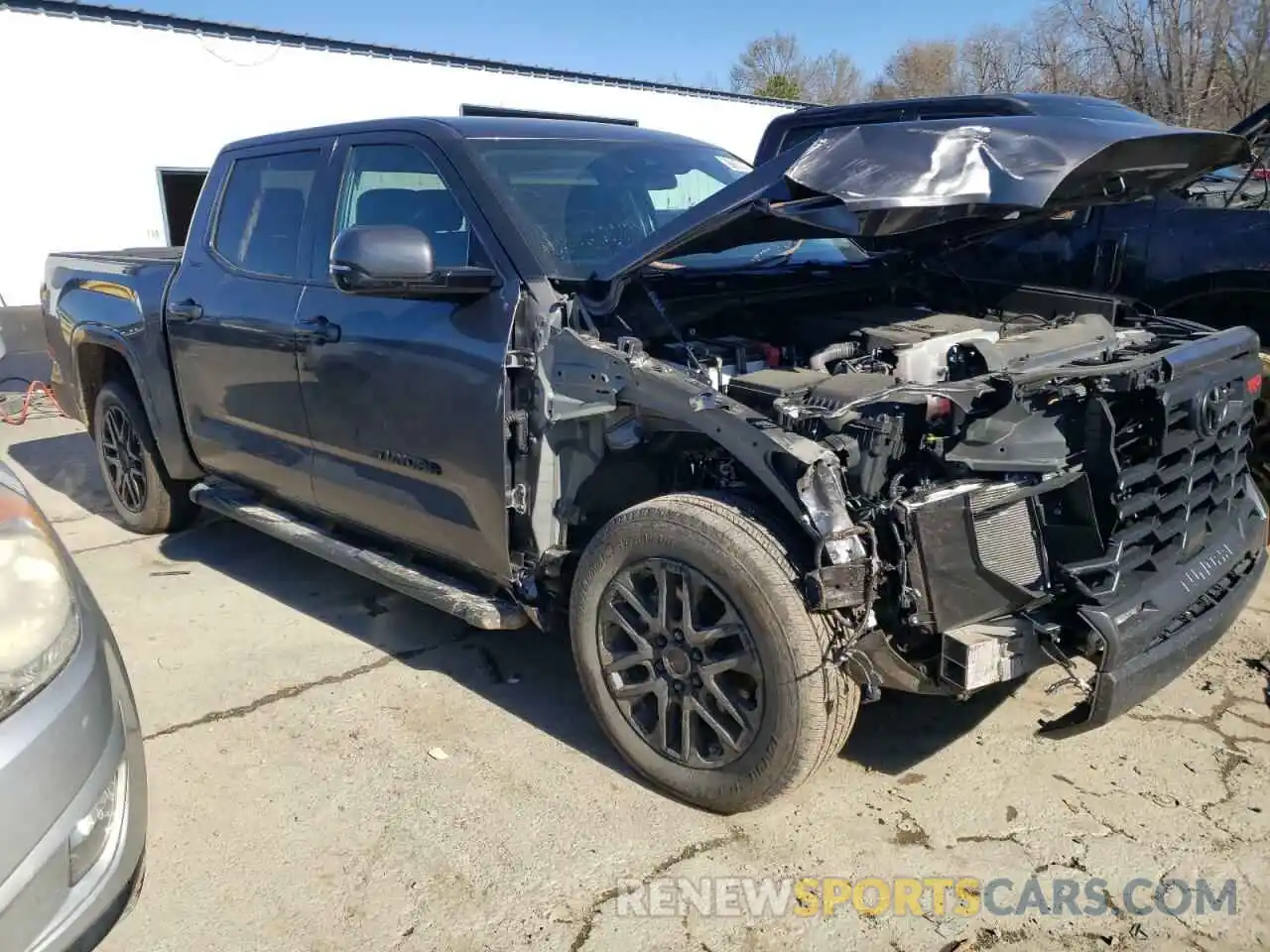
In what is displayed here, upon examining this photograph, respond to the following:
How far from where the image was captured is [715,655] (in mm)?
2873

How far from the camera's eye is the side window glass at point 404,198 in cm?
351

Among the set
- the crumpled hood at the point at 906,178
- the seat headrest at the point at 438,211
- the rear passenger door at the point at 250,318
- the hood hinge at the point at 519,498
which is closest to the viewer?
the crumpled hood at the point at 906,178

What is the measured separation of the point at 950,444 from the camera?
2.75 metres

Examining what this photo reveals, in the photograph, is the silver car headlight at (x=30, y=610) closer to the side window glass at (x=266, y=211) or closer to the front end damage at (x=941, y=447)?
the front end damage at (x=941, y=447)

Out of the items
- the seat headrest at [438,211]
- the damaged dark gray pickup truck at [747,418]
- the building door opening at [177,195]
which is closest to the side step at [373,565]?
the damaged dark gray pickup truck at [747,418]

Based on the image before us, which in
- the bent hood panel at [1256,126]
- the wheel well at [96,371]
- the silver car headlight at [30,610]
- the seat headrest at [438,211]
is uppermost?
the bent hood panel at [1256,126]

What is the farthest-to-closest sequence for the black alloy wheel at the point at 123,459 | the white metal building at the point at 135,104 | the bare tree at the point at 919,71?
the bare tree at the point at 919,71 → the white metal building at the point at 135,104 → the black alloy wheel at the point at 123,459

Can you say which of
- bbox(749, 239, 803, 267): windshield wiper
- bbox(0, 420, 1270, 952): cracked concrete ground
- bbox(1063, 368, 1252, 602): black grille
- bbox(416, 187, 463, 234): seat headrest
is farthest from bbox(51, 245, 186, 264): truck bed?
bbox(1063, 368, 1252, 602): black grille

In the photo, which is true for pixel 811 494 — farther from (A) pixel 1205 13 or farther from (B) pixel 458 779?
(A) pixel 1205 13

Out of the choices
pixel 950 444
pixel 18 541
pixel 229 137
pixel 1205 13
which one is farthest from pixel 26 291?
pixel 1205 13

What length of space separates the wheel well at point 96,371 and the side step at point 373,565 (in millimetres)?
901

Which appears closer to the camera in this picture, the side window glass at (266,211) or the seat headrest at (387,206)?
the seat headrest at (387,206)

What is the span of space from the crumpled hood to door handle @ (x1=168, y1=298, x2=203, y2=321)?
2277 millimetres

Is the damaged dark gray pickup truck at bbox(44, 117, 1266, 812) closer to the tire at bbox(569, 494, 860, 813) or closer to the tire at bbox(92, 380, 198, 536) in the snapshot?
the tire at bbox(569, 494, 860, 813)
